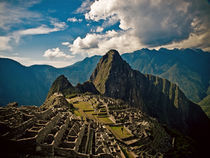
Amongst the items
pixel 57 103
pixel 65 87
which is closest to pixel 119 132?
pixel 57 103

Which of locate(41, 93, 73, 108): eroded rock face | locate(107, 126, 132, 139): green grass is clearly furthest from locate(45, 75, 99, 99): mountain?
locate(107, 126, 132, 139): green grass

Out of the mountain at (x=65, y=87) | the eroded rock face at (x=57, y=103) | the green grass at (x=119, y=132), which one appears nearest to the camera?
the green grass at (x=119, y=132)

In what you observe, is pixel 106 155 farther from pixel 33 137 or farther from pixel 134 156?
pixel 134 156

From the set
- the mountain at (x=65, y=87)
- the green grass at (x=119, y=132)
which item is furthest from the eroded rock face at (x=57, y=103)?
the mountain at (x=65, y=87)

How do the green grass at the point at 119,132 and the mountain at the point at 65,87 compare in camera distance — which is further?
the mountain at the point at 65,87

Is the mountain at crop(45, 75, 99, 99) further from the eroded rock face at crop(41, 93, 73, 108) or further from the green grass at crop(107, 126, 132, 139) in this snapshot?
the green grass at crop(107, 126, 132, 139)

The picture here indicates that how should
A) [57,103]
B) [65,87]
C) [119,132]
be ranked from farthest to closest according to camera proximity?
1. [65,87]
2. [57,103]
3. [119,132]

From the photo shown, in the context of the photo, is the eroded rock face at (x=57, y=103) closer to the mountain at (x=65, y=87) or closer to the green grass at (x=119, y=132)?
the green grass at (x=119, y=132)

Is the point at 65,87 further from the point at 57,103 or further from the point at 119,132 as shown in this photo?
the point at 119,132

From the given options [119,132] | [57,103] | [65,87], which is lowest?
[119,132]

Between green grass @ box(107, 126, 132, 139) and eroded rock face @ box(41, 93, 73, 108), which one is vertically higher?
eroded rock face @ box(41, 93, 73, 108)

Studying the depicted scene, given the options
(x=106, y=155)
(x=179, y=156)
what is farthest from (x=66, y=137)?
(x=179, y=156)
